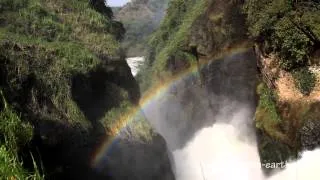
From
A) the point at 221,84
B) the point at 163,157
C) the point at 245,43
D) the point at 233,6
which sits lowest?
the point at 163,157

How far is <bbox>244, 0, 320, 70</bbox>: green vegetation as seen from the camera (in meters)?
18.1

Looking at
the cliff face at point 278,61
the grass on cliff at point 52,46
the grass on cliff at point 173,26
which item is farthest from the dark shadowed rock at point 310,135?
the grass on cliff at point 173,26

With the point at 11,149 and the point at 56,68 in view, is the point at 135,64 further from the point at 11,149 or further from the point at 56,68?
the point at 11,149

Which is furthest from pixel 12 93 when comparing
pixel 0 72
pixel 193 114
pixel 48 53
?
pixel 193 114

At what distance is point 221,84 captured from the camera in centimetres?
3184

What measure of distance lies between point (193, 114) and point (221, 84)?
938 centimetres

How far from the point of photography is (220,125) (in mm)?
35062

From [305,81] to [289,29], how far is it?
2568 mm

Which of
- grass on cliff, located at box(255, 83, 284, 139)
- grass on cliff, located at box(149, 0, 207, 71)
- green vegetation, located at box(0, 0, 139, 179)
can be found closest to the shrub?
grass on cliff, located at box(255, 83, 284, 139)

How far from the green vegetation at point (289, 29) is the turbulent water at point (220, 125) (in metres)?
4.42

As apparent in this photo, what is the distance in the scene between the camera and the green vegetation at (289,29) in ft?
59.4

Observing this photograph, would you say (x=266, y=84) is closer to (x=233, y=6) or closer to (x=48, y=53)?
(x=233, y=6)

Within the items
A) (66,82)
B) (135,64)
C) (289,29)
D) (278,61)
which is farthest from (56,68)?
(135,64)

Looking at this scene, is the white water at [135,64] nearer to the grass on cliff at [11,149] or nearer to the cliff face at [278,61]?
the cliff face at [278,61]
